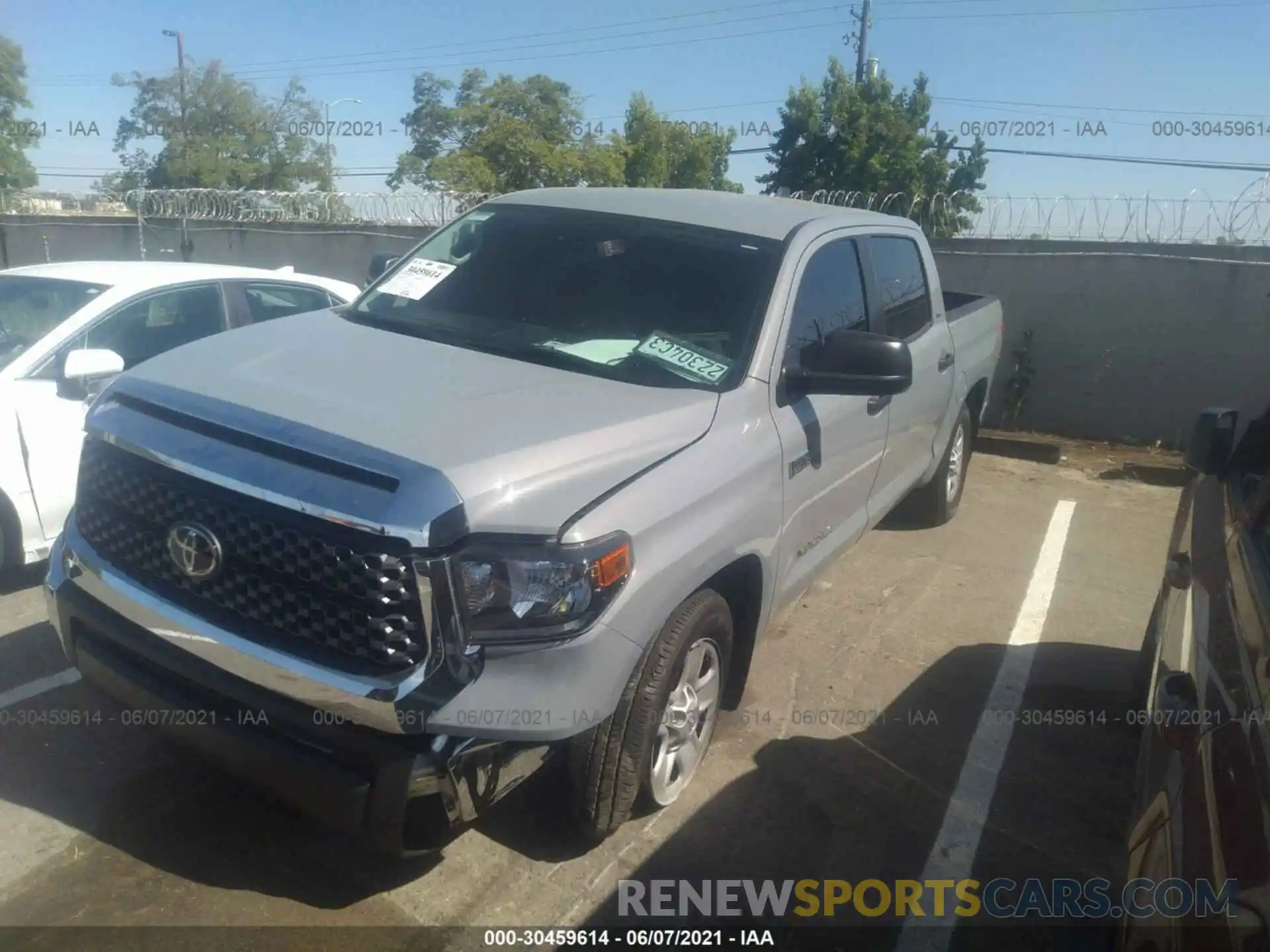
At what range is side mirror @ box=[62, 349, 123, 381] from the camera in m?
4.49

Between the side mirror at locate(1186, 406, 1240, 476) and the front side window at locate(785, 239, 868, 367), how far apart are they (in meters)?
1.27

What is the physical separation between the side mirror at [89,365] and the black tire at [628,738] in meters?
3.01

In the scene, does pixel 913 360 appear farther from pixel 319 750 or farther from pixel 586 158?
pixel 586 158

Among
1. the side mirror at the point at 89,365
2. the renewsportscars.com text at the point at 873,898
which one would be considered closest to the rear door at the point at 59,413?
the side mirror at the point at 89,365

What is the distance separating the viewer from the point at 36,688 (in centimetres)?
393

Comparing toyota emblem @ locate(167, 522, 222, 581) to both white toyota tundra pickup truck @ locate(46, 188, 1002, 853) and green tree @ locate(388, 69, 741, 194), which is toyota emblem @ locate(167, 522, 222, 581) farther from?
green tree @ locate(388, 69, 741, 194)

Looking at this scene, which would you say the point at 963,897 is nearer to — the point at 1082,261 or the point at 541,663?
the point at 541,663

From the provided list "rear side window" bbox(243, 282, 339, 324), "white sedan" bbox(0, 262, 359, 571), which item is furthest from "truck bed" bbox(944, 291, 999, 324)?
"white sedan" bbox(0, 262, 359, 571)

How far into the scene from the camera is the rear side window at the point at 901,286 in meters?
4.70

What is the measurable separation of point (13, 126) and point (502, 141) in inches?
777

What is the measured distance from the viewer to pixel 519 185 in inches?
1339

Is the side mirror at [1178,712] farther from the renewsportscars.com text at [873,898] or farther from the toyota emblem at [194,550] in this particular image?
the toyota emblem at [194,550]

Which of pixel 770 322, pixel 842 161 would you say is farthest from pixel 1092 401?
pixel 842 161

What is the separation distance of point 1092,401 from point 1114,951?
8.20 meters
